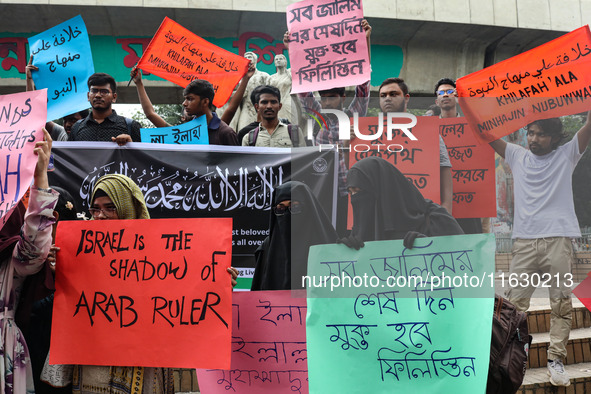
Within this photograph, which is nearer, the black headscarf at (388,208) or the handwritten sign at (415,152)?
the black headscarf at (388,208)

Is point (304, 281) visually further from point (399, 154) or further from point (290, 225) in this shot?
point (399, 154)

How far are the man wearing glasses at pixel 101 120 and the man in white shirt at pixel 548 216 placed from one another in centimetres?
284

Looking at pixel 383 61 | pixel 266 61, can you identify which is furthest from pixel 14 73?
pixel 383 61

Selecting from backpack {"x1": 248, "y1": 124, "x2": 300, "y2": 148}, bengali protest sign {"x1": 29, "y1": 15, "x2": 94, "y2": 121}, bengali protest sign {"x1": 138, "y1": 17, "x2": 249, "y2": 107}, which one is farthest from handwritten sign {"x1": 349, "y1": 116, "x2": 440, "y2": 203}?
bengali protest sign {"x1": 29, "y1": 15, "x2": 94, "y2": 121}

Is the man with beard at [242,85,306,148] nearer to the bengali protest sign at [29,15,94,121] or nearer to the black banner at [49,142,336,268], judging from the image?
the black banner at [49,142,336,268]

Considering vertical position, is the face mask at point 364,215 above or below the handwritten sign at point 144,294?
above

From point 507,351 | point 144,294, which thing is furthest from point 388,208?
point 144,294

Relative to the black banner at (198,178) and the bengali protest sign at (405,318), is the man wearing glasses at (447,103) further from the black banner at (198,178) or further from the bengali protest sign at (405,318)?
the bengali protest sign at (405,318)

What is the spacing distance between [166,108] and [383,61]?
15836 mm

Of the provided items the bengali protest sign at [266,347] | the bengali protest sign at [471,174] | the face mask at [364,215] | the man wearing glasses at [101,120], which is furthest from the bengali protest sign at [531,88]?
the man wearing glasses at [101,120]

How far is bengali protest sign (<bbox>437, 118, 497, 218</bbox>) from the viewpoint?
12.4 ft

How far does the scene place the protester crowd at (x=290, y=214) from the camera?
2.23 metres

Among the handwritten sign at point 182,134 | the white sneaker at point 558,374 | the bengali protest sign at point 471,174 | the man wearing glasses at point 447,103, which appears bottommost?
the white sneaker at point 558,374

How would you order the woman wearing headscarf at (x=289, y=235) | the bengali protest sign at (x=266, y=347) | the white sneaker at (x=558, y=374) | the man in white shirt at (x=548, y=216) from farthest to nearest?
the white sneaker at (x=558, y=374) < the man in white shirt at (x=548, y=216) < the woman wearing headscarf at (x=289, y=235) < the bengali protest sign at (x=266, y=347)
